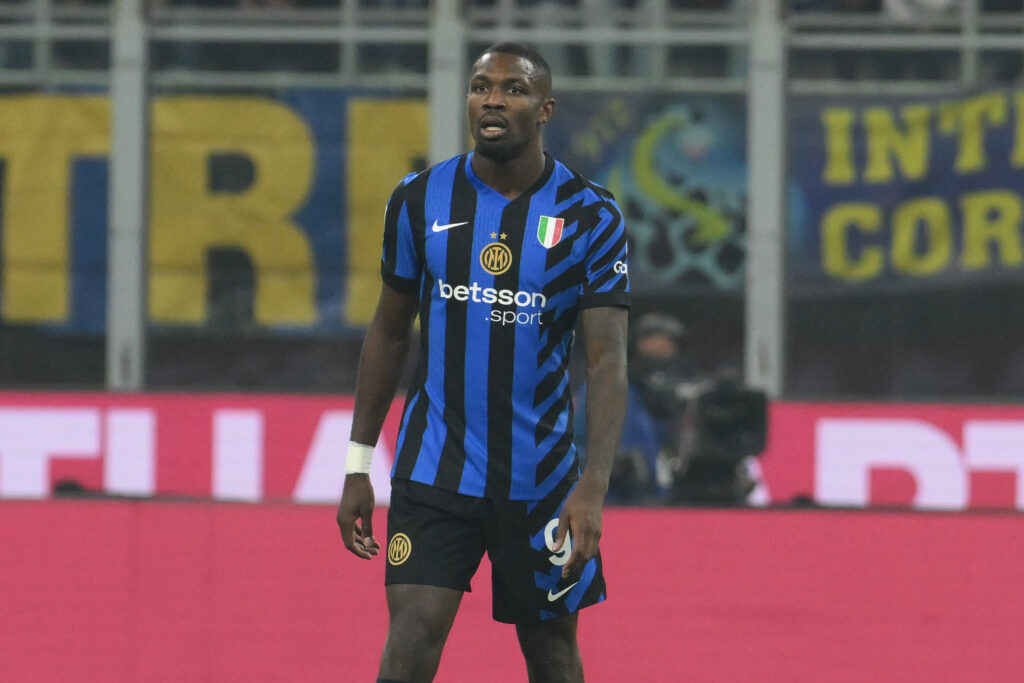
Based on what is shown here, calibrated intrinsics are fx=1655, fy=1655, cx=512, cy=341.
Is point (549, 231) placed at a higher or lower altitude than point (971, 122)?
lower

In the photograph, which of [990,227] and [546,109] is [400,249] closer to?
[546,109]

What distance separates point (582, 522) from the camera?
3.84 m

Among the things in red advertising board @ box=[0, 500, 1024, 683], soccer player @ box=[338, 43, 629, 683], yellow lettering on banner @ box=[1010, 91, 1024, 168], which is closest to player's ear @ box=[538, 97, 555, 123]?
soccer player @ box=[338, 43, 629, 683]

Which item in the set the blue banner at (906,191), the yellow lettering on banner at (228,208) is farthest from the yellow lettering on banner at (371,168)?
the blue banner at (906,191)

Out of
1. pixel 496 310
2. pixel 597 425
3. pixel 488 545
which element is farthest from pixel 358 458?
pixel 597 425

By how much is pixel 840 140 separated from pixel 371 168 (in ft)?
13.0

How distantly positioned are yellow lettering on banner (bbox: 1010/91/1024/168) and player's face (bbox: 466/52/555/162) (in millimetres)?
10559

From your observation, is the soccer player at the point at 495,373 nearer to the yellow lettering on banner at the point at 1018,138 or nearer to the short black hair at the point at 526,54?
the short black hair at the point at 526,54

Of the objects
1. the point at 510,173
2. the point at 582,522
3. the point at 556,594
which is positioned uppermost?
the point at 510,173

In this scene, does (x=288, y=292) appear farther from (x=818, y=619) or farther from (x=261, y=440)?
(x=818, y=619)

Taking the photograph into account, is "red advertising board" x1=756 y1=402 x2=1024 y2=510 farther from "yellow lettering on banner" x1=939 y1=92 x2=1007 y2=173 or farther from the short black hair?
the short black hair

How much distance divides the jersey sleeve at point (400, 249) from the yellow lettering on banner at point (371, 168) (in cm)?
987

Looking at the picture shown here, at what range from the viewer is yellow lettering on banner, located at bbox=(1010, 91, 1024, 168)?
1369 centimetres

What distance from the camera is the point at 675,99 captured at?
45.9 ft
